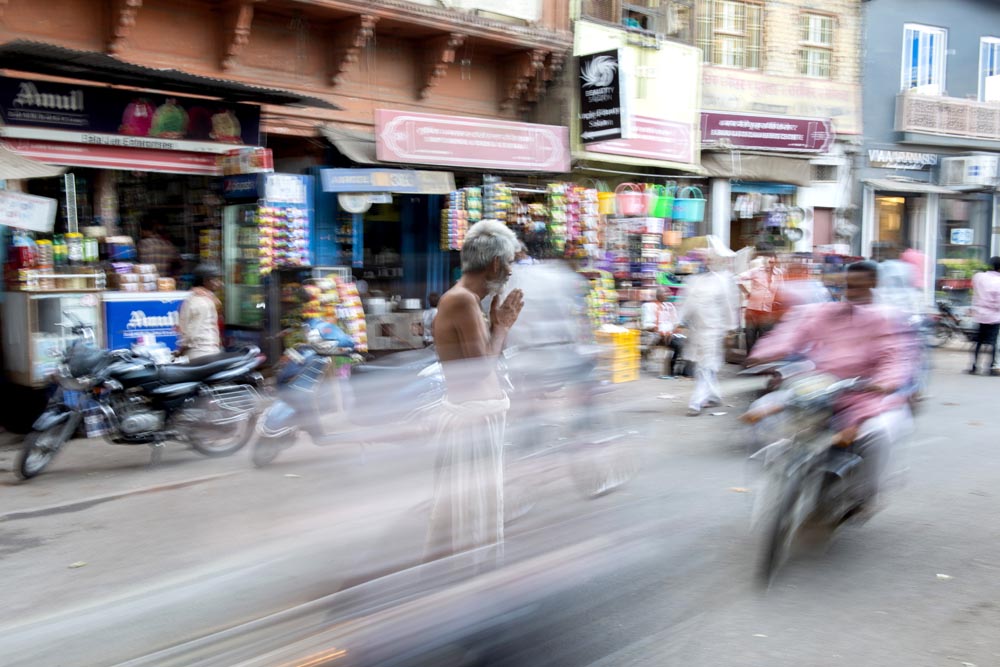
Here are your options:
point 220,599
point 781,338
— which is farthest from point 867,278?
point 220,599

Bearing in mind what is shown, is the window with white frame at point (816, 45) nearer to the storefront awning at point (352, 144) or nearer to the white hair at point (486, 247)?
the storefront awning at point (352, 144)

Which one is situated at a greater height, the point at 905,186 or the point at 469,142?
the point at 469,142

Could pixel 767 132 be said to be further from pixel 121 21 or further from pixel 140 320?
pixel 140 320

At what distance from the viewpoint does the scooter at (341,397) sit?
459cm

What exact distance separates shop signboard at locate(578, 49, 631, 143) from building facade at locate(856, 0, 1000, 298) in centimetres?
812

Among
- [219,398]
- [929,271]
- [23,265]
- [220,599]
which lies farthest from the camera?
[929,271]

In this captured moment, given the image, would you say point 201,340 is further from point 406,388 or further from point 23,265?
point 406,388

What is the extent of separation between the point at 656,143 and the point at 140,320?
9.80 metres

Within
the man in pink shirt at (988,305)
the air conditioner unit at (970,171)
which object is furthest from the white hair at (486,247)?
the air conditioner unit at (970,171)

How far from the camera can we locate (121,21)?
1027 cm

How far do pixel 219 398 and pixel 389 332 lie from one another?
5259 mm

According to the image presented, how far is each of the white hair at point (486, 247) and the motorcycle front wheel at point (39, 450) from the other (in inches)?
196

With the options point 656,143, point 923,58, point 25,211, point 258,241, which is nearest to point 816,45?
point 923,58

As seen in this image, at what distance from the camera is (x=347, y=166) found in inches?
504
